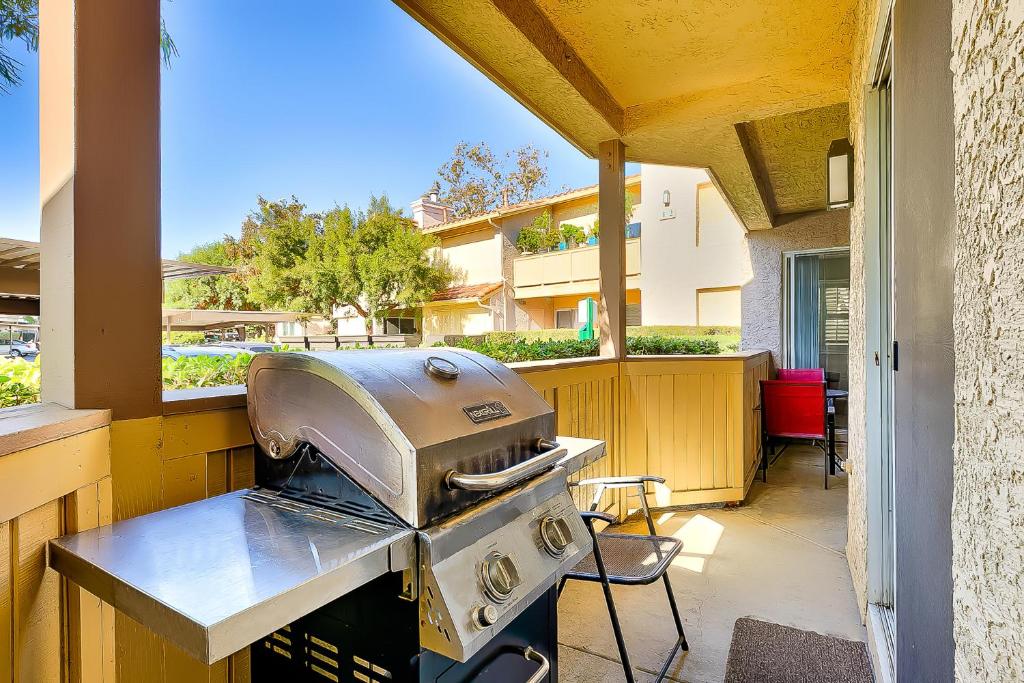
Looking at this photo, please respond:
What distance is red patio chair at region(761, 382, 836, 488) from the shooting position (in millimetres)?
4289

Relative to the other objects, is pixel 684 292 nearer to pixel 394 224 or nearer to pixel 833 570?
pixel 833 570

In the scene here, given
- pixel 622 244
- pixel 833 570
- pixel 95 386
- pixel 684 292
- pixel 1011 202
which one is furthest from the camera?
pixel 684 292

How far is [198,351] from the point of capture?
1.46 meters

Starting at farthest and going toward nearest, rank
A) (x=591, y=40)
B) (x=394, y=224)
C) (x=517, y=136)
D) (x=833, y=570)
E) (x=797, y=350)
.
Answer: (x=797, y=350), (x=517, y=136), (x=833, y=570), (x=591, y=40), (x=394, y=224)

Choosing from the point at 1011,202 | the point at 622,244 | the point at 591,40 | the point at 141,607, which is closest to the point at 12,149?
the point at 141,607

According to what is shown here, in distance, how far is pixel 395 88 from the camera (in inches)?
102

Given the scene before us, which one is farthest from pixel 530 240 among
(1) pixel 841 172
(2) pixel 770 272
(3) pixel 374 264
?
(2) pixel 770 272

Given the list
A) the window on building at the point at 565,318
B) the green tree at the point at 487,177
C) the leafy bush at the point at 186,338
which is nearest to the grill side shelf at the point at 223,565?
the leafy bush at the point at 186,338

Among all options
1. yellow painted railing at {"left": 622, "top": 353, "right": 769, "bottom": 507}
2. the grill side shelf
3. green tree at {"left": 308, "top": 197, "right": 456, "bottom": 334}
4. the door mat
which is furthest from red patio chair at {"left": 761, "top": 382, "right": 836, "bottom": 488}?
the grill side shelf

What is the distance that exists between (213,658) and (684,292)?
780 cm

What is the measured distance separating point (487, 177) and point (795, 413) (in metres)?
3.11

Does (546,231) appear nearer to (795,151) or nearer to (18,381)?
(795,151)

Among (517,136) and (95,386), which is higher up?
(517,136)

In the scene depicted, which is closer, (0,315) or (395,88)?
(0,315)
